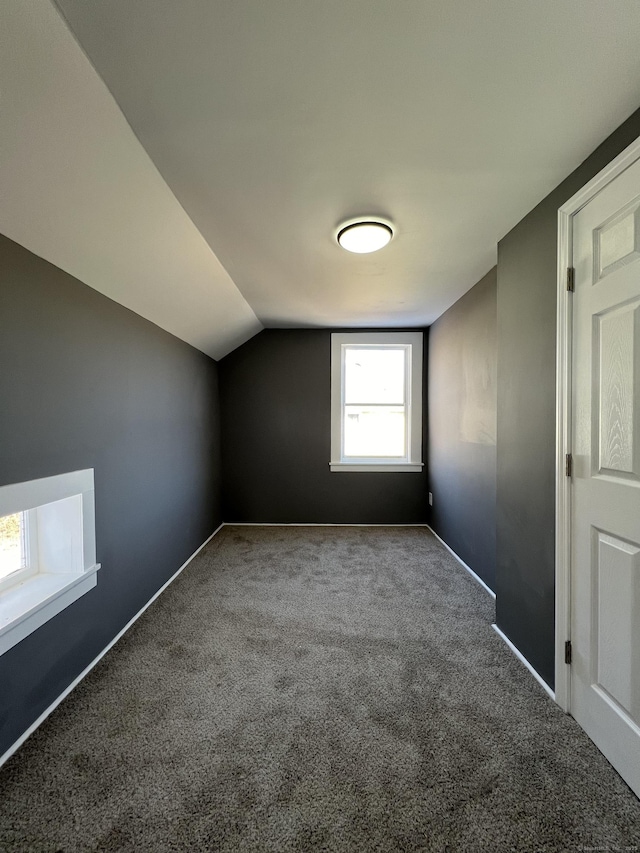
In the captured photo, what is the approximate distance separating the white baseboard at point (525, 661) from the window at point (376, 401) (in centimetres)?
229

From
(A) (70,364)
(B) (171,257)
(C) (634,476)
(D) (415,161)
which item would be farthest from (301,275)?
(C) (634,476)

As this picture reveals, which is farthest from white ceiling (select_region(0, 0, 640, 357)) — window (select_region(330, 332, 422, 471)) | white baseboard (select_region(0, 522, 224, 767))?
window (select_region(330, 332, 422, 471))

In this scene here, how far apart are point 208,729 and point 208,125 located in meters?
2.29

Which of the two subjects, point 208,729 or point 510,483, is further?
point 510,483

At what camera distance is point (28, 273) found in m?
1.57

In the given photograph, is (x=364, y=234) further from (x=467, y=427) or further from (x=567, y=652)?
(x=567, y=652)

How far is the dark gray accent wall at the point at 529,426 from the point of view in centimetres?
172

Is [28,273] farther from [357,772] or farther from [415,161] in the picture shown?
[357,772]

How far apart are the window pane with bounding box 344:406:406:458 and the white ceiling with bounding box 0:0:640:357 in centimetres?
239

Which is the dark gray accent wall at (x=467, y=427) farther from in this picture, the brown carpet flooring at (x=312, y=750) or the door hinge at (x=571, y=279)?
the door hinge at (x=571, y=279)

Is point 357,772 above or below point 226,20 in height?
below

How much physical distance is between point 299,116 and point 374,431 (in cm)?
347

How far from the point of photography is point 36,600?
1.62 m

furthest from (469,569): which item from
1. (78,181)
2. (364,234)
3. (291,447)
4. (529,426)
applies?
(78,181)
